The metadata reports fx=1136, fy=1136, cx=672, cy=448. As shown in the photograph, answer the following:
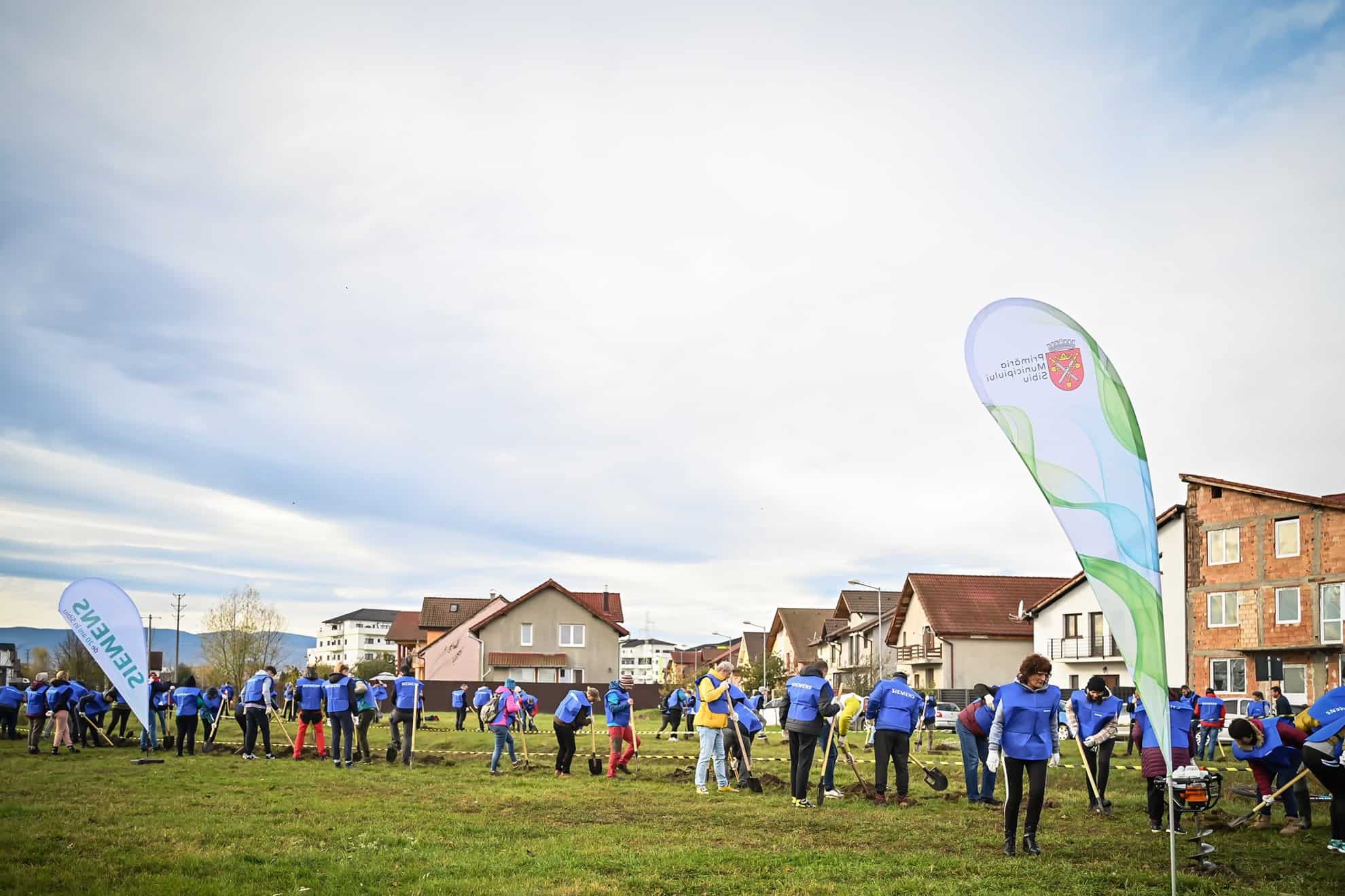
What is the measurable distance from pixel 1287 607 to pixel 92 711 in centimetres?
4444

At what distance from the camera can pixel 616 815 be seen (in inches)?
562

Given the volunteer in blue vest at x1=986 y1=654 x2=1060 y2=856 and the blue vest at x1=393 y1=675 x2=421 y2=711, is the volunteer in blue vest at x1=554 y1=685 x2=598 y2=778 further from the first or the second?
the volunteer in blue vest at x1=986 y1=654 x2=1060 y2=856

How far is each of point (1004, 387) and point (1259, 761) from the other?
732 centimetres

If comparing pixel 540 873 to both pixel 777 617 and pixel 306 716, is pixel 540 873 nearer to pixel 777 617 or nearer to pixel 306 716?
pixel 306 716

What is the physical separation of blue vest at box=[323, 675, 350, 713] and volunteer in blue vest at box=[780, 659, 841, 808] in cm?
964

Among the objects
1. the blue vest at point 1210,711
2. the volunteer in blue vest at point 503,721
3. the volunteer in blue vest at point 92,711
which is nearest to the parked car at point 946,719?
the blue vest at point 1210,711

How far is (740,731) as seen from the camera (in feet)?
62.2

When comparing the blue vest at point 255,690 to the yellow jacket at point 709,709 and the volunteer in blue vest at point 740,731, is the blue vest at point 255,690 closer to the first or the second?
the volunteer in blue vest at point 740,731

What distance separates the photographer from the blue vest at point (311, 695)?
23.6 metres

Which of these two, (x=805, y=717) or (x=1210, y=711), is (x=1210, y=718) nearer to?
(x=1210, y=711)

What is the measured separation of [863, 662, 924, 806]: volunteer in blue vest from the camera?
16.3 meters

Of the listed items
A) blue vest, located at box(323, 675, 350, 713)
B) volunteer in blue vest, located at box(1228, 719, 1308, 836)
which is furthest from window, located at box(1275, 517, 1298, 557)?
blue vest, located at box(323, 675, 350, 713)

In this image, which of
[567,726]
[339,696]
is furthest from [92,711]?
Result: [567,726]

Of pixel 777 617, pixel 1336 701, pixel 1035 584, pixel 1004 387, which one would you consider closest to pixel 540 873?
pixel 1004 387
